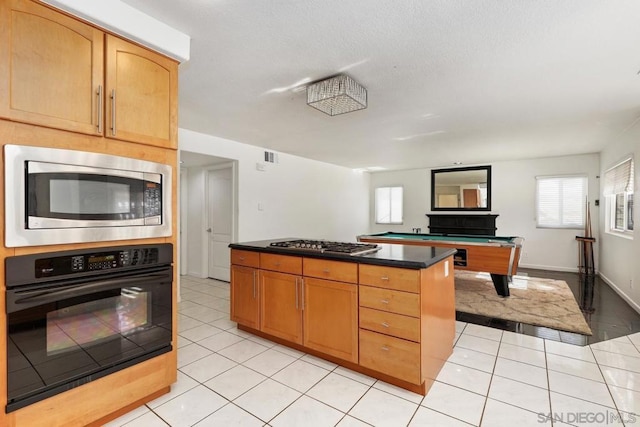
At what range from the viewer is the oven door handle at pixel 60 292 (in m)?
1.40

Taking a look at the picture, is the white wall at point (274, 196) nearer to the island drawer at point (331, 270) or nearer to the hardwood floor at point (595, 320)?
the island drawer at point (331, 270)

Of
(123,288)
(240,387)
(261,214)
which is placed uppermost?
(261,214)

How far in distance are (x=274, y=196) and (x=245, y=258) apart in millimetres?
2768

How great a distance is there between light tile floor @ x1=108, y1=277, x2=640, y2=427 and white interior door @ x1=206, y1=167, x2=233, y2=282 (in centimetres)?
253

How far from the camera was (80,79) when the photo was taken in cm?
161

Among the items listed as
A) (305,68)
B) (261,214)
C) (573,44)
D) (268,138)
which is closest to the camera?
(573,44)

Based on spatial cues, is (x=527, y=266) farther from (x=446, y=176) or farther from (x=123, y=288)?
(x=123, y=288)

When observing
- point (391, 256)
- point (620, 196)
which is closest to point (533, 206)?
point (620, 196)

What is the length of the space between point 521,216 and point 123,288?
24.1 ft

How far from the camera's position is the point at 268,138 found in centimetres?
469

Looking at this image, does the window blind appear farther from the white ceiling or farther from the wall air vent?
the wall air vent

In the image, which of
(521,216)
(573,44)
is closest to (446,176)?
(521,216)

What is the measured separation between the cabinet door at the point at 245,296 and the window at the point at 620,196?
4.83 m

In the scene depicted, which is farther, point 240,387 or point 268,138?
point 268,138
